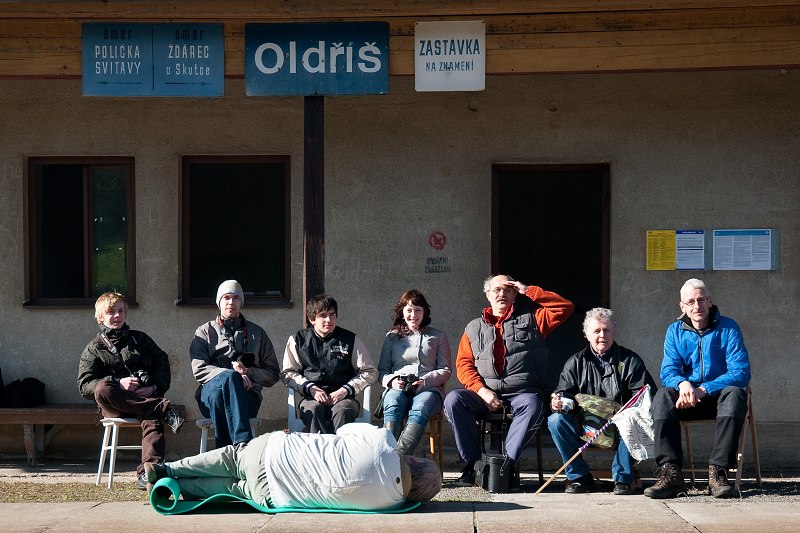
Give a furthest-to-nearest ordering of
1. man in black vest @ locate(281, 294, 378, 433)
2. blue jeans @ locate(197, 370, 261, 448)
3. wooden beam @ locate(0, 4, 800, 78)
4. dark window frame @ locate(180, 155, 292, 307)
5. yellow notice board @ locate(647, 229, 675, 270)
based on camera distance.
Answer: dark window frame @ locate(180, 155, 292, 307)
yellow notice board @ locate(647, 229, 675, 270)
man in black vest @ locate(281, 294, 378, 433)
blue jeans @ locate(197, 370, 261, 448)
wooden beam @ locate(0, 4, 800, 78)

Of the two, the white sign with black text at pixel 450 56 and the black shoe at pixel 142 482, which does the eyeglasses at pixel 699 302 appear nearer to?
the white sign with black text at pixel 450 56

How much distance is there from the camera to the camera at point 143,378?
7711mm

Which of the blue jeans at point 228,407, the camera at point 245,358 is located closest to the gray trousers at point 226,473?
the blue jeans at point 228,407

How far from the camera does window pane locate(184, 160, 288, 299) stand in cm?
900

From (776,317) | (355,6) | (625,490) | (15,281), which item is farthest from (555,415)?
(15,281)

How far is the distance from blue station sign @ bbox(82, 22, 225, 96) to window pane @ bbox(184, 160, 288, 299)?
1.45 metres

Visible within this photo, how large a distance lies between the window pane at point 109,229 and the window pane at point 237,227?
55 cm

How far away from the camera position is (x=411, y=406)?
7.68 meters

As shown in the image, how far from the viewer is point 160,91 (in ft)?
25.0

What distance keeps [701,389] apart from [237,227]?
12.8ft

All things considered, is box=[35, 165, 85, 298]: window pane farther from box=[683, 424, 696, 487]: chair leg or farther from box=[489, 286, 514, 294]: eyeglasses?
box=[683, 424, 696, 487]: chair leg

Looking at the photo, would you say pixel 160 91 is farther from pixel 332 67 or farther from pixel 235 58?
pixel 332 67

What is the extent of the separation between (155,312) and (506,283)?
290 centimetres

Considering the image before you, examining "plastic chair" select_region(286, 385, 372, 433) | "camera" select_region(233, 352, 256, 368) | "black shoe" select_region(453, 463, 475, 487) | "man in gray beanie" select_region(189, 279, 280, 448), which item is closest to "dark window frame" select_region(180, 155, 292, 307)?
"man in gray beanie" select_region(189, 279, 280, 448)
